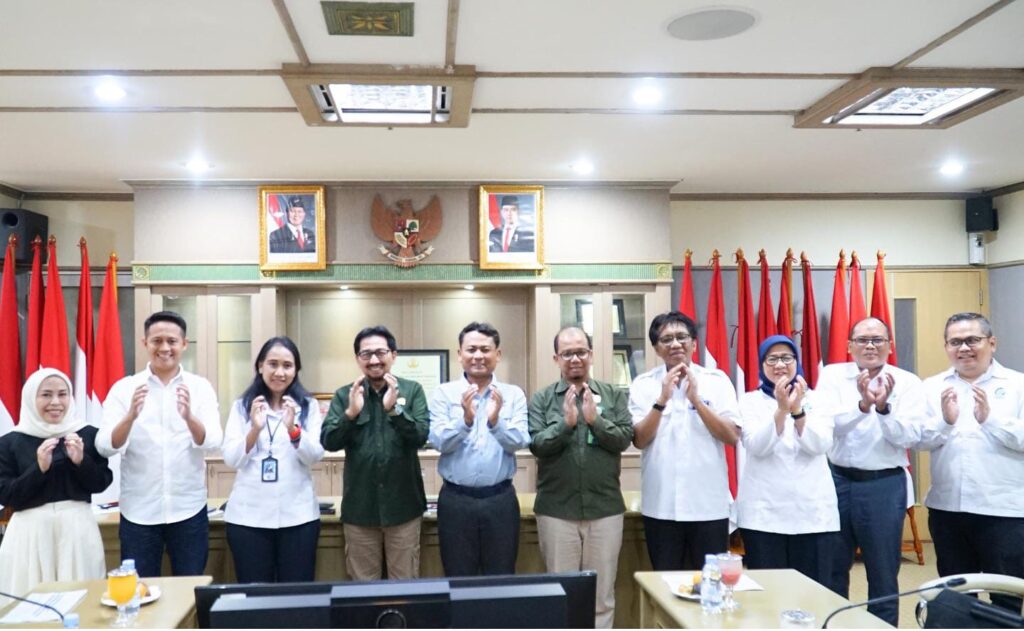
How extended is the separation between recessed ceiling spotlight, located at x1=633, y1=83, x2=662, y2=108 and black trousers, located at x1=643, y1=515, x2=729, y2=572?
1.82 m

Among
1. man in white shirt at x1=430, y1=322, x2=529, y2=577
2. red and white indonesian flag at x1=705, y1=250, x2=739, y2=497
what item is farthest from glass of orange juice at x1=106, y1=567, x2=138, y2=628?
red and white indonesian flag at x1=705, y1=250, x2=739, y2=497

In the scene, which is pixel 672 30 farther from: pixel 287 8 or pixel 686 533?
pixel 686 533

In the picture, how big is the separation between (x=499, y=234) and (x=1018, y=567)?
338cm

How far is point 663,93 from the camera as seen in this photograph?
11.0ft

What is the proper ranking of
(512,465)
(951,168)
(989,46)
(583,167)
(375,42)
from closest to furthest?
1. (375,42)
2. (989,46)
3. (512,465)
4. (583,167)
5. (951,168)

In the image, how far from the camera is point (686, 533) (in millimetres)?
3104

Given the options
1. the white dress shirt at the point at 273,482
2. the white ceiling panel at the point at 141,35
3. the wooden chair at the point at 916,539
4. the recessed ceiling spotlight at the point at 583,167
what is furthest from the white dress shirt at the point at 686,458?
the wooden chair at the point at 916,539

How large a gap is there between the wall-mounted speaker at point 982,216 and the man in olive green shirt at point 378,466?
15.7 ft

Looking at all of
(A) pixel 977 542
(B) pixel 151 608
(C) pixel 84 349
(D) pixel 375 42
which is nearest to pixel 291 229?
(C) pixel 84 349

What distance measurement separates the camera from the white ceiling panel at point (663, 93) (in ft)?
10.6

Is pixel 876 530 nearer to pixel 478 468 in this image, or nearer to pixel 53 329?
pixel 478 468

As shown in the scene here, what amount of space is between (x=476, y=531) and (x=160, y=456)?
1.29m

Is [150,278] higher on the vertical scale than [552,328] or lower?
higher

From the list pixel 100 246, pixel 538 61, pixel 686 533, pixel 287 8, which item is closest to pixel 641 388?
pixel 686 533
